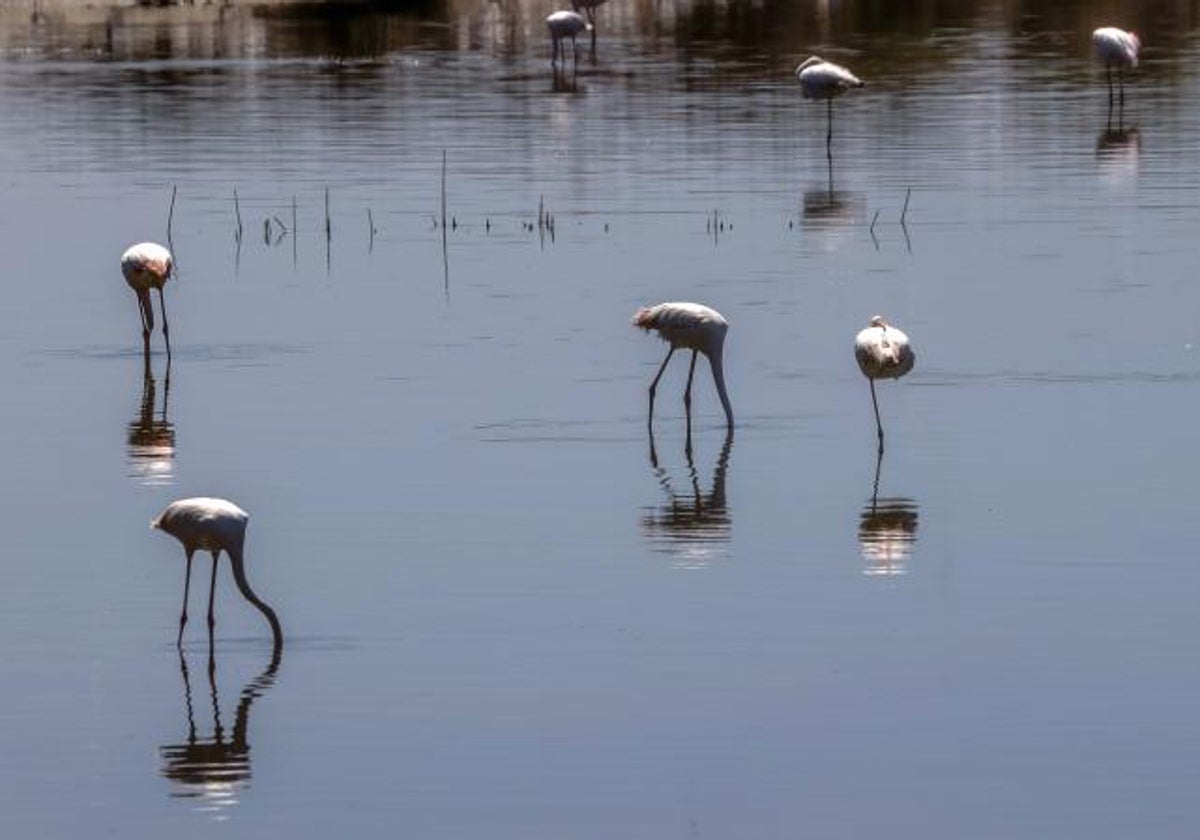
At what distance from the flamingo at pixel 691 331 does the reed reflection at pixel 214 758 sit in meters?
5.78

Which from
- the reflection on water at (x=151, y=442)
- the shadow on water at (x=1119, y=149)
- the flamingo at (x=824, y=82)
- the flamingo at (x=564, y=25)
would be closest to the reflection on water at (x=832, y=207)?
the shadow on water at (x=1119, y=149)

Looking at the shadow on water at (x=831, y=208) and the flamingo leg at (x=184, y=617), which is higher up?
the shadow on water at (x=831, y=208)

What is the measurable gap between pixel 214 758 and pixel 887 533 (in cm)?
432

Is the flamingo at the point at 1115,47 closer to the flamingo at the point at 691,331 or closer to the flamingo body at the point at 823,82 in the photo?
the flamingo body at the point at 823,82

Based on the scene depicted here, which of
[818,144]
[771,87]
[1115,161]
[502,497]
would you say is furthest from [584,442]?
[771,87]

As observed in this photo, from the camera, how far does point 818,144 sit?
35281 mm

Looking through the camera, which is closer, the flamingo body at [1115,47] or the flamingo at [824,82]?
the flamingo at [824,82]

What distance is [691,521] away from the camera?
49.5ft

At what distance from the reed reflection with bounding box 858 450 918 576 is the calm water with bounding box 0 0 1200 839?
1.3 inches

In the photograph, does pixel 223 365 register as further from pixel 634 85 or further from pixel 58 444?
pixel 634 85

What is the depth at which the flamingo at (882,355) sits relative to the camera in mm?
16688

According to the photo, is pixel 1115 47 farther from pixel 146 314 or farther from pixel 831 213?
pixel 146 314

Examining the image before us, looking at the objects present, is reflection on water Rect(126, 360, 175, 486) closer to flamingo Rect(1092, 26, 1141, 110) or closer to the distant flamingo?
flamingo Rect(1092, 26, 1141, 110)

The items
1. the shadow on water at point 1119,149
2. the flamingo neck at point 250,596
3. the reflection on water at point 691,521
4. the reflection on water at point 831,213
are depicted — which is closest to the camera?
the flamingo neck at point 250,596
